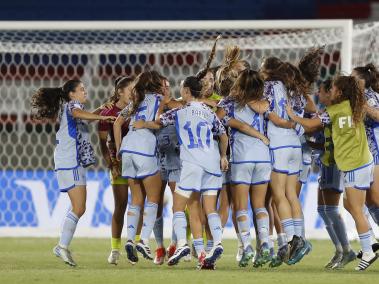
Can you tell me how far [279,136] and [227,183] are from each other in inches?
29.1

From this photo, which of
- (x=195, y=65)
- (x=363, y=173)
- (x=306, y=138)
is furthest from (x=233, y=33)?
(x=363, y=173)

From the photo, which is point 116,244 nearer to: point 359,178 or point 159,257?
point 159,257

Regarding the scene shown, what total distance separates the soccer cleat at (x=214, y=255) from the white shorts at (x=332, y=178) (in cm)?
125

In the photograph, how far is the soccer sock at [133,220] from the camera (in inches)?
363

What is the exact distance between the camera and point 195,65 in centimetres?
1716

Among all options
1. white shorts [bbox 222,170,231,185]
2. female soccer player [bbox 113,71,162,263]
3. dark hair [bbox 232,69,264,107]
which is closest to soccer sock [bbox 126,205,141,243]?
female soccer player [bbox 113,71,162,263]

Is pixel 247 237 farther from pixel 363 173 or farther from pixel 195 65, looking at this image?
pixel 195 65

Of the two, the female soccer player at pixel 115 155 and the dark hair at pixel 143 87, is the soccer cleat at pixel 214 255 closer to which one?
the female soccer player at pixel 115 155

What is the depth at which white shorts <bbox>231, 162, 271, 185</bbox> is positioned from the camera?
8898 mm

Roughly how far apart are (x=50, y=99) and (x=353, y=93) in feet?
8.01

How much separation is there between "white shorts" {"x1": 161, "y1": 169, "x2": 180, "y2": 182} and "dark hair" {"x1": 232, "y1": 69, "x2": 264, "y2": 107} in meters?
1.02

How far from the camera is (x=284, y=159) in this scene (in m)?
9.02
